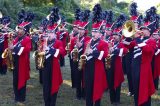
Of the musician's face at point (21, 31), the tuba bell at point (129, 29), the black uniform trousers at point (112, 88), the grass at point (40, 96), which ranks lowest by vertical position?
the grass at point (40, 96)

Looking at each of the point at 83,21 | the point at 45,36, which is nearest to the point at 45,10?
the point at 83,21

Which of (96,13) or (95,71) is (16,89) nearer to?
(95,71)

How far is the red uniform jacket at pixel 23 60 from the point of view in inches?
386

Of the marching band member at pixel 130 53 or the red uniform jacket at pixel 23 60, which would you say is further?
the marching band member at pixel 130 53

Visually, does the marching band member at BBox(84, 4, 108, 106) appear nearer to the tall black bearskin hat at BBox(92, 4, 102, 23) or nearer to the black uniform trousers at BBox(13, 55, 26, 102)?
the tall black bearskin hat at BBox(92, 4, 102, 23)

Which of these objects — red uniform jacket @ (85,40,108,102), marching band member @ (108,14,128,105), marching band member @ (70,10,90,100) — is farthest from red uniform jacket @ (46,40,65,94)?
marching band member @ (108,14,128,105)

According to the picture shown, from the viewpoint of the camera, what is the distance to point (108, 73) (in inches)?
405

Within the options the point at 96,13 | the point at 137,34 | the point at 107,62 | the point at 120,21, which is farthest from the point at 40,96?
the point at 137,34

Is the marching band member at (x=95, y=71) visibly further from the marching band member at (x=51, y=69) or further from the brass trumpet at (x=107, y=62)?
the marching band member at (x=51, y=69)

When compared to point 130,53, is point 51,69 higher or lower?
lower

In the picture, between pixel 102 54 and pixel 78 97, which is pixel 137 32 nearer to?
pixel 102 54

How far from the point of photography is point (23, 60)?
32.9ft

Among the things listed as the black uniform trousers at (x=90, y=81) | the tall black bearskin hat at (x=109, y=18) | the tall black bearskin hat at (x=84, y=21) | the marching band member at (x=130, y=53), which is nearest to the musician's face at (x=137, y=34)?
the marching band member at (x=130, y=53)

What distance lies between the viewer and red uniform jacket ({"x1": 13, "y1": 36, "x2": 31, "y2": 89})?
32.2ft
